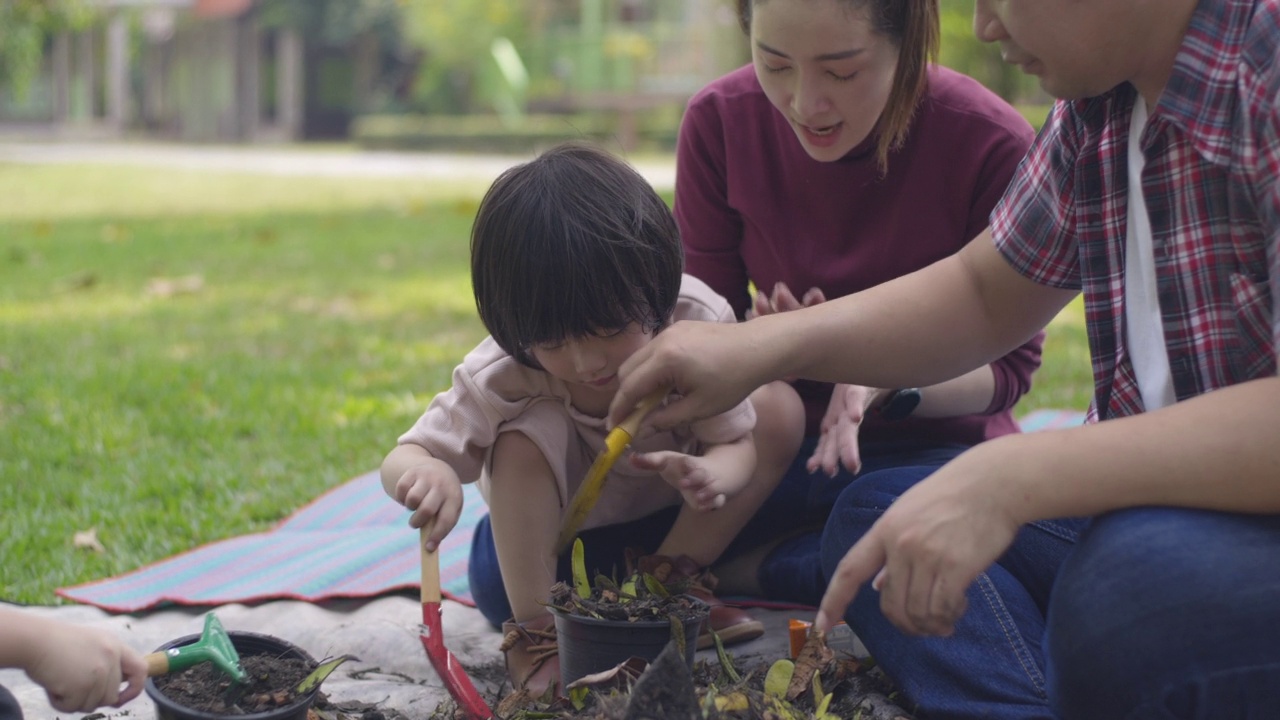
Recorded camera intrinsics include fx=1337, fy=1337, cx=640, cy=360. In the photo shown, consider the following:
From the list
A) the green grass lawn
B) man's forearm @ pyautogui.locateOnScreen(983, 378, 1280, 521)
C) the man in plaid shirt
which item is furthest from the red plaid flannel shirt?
the green grass lawn

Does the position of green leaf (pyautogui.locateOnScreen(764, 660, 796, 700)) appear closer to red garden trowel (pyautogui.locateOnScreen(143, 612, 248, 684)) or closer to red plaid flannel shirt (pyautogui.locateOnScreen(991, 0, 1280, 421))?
red plaid flannel shirt (pyautogui.locateOnScreen(991, 0, 1280, 421))

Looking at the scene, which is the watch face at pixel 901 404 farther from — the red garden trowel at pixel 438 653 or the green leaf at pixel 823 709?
the red garden trowel at pixel 438 653

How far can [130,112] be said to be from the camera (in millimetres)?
29703

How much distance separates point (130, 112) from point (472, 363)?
3021 cm

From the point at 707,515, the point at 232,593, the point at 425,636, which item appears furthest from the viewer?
the point at 232,593

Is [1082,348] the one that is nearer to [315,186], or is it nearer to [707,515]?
[707,515]

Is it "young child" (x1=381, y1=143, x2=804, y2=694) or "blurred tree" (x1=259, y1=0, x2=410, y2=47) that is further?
"blurred tree" (x1=259, y1=0, x2=410, y2=47)

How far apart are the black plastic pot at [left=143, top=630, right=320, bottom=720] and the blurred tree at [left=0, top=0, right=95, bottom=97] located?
12867 millimetres

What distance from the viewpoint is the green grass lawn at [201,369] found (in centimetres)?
310

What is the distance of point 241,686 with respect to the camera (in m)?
1.67

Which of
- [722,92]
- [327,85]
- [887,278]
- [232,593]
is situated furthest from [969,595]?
[327,85]

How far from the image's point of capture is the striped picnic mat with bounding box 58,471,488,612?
2.51 meters

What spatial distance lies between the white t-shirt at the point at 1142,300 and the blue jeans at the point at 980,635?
34cm

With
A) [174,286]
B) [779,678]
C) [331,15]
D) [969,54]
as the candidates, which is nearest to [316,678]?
[779,678]
